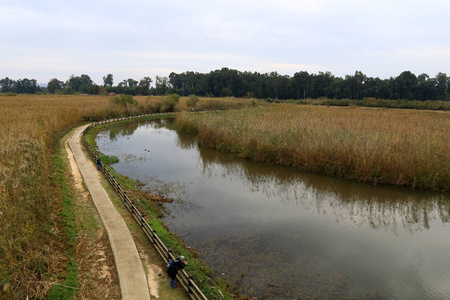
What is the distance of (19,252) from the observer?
700cm

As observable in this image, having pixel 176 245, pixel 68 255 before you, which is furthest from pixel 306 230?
pixel 68 255

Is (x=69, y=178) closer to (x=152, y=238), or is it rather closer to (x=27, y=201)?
(x=27, y=201)

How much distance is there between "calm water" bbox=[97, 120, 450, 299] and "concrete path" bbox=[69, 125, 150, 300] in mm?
2448

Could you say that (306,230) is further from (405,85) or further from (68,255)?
(405,85)

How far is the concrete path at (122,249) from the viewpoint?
7.18 meters

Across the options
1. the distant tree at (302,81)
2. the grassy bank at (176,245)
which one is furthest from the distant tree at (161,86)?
the grassy bank at (176,245)

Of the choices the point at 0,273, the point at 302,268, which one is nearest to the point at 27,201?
the point at 0,273

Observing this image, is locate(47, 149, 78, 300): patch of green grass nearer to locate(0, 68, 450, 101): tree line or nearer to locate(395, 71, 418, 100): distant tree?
locate(0, 68, 450, 101): tree line

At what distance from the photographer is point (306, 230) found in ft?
39.6

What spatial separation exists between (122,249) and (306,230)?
735 cm

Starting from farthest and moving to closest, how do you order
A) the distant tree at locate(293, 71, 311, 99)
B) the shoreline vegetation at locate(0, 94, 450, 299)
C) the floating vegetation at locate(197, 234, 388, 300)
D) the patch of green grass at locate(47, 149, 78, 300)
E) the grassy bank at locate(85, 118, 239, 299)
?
the distant tree at locate(293, 71, 311, 99) → the floating vegetation at locate(197, 234, 388, 300) → the grassy bank at locate(85, 118, 239, 299) → the shoreline vegetation at locate(0, 94, 450, 299) → the patch of green grass at locate(47, 149, 78, 300)

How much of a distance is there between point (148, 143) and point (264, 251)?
75.3 ft

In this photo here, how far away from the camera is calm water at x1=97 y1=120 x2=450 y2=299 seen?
880cm

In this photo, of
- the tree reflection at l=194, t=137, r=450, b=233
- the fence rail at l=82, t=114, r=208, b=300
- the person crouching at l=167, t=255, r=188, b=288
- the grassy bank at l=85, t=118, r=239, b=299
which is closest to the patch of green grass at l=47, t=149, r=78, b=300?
the fence rail at l=82, t=114, r=208, b=300
